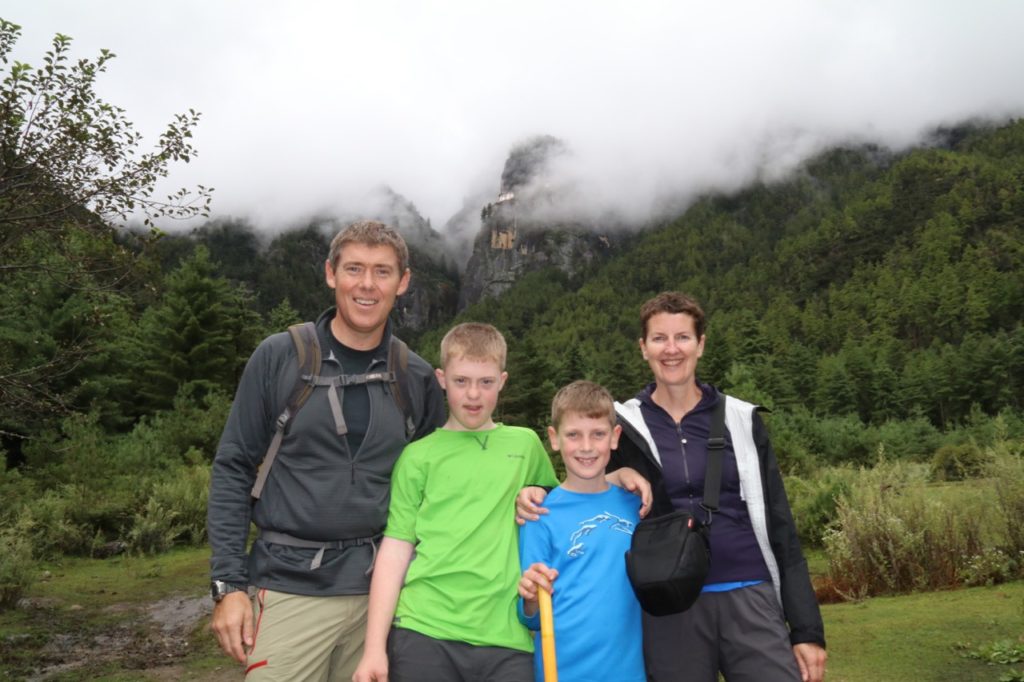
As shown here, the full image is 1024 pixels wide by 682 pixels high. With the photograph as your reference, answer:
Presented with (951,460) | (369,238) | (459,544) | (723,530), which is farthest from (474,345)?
(951,460)

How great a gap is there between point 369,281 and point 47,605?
25.9 ft

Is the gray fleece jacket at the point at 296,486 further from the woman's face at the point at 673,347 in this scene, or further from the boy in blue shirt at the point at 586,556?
the woman's face at the point at 673,347

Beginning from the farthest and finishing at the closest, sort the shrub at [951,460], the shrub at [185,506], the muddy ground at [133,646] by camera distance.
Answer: the shrub at [951,460] < the shrub at [185,506] < the muddy ground at [133,646]

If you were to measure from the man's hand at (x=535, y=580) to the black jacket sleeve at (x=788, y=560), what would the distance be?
0.98 meters

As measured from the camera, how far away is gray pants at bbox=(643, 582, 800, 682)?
8.76 ft

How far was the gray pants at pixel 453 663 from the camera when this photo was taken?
2.38m

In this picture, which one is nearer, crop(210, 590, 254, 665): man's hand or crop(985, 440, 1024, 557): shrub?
crop(210, 590, 254, 665): man's hand

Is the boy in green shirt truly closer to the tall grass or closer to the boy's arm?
the boy's arm

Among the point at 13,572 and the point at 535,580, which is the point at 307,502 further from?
the point at 13,572

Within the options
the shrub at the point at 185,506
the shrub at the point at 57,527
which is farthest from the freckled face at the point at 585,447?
the shrub at the point at 185,506

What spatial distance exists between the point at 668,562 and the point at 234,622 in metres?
1.51

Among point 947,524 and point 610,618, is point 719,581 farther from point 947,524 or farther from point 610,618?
point 947,524

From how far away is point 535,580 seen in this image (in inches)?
94.8

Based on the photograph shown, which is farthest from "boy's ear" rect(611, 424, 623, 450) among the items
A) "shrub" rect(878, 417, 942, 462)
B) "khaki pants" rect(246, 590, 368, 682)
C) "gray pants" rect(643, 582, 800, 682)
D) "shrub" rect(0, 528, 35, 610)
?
"shrub" rect(878, 417, 942, 462)
